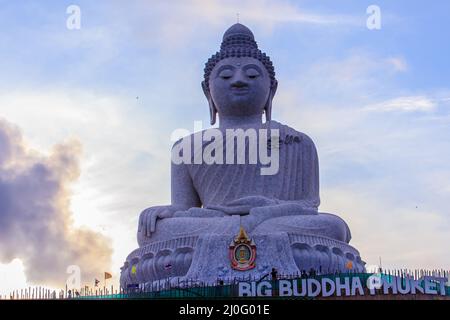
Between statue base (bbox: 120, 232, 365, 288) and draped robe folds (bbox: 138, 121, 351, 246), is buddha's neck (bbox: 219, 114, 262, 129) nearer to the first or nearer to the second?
draped robe folds (bbox: 138, 121, 351, 246)

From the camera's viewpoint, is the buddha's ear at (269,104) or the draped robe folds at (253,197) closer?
the draped robe folds at (253,197)

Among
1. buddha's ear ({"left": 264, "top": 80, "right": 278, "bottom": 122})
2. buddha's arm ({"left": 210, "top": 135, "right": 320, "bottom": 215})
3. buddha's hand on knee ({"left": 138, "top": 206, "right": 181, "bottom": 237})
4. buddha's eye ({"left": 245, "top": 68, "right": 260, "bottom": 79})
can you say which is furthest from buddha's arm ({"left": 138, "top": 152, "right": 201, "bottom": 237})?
buddha's eye ({"left": 245, "top": 68, "right": 260, "bottom": 79})

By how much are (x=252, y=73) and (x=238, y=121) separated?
0.93m

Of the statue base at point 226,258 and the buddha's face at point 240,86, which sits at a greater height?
the buddha's face at point 240,86

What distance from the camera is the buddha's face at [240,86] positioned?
1731 cm

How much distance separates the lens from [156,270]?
15.4 meters

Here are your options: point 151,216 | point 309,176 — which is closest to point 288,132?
point 309,176

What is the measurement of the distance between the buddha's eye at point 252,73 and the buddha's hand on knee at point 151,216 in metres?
2.94

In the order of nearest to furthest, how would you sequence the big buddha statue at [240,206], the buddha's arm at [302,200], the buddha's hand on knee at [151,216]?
1. the big buddha statue at [240,206]
2. the buddha's arm at [302,200]
3. the buddha's hand on knee at [151,216]

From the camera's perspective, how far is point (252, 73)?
17344mm

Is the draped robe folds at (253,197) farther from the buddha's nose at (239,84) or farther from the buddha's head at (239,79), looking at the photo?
the buddha's nose at (239,84)

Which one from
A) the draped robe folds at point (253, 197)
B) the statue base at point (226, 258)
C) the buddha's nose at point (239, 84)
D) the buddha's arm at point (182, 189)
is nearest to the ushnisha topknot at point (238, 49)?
the buddha's nose at point (239, 84)

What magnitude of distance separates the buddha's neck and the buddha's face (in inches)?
3.0

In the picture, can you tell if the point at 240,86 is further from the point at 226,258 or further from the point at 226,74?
the point at 226,258
